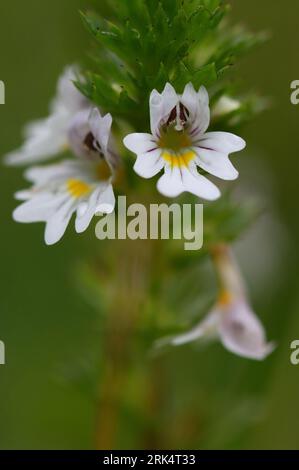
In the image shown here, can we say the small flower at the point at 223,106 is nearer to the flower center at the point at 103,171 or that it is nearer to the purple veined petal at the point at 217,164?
the purple veined petal at the point at 217,164

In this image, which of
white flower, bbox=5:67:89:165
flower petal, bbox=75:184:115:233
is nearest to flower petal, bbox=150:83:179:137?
flower petal, bbox=75:184:115:233

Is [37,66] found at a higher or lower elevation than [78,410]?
higher

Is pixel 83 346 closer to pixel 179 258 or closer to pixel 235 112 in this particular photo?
pixel 179 258

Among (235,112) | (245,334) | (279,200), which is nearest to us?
(235,112)

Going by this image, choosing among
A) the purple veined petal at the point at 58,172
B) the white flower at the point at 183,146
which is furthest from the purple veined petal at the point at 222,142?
the purple veined petal at the point at 58,172

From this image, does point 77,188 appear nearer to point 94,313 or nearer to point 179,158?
point 179,158

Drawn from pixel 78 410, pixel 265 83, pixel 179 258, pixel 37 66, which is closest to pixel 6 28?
pixel 37 66
